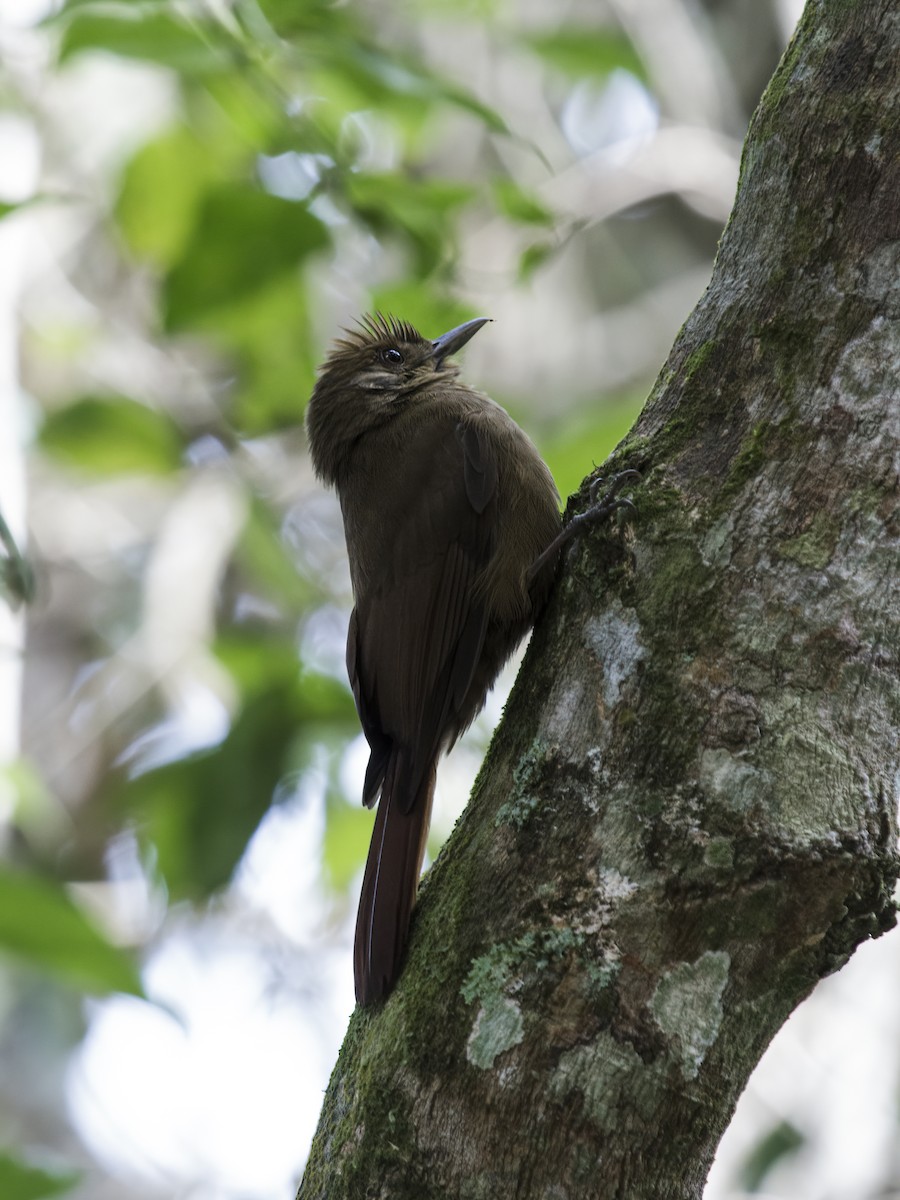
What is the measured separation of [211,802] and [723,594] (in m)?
1.78

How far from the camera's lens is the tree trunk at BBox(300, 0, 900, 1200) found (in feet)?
5.48

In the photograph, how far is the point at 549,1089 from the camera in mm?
1655

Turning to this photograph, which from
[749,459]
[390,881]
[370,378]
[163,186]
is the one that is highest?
[163,186]

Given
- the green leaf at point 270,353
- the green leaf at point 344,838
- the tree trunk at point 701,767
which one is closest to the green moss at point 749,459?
the tree trunk at point 701,767

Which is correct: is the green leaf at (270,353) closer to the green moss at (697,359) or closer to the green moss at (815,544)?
the green moss at (697,359)

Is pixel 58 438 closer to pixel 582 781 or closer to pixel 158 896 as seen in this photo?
pixel 158 896

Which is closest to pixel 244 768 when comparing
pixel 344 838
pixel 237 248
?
pixel 344 838

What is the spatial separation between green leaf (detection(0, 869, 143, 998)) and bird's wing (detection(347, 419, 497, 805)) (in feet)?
2.71

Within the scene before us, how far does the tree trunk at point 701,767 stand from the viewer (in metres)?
1.67

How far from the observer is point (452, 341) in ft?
11.4

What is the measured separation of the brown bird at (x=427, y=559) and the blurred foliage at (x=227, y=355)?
0.15 meters

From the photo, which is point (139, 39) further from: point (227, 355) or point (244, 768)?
point (227, 355)

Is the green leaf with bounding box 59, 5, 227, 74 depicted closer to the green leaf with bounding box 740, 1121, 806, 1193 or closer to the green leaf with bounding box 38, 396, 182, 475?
the green leaf with bounding box 38, 396, 182, 475

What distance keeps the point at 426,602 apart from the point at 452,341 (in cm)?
90
